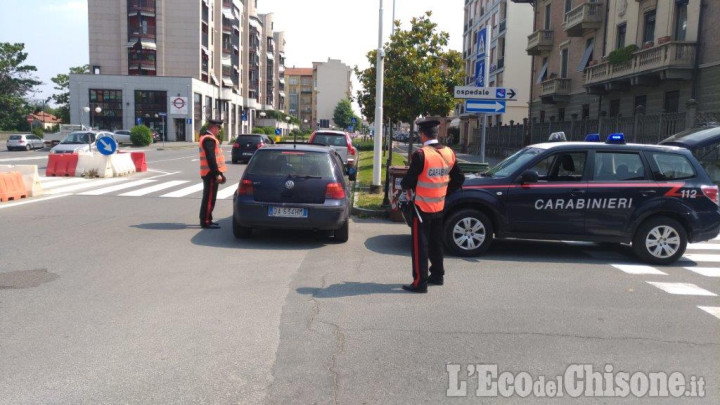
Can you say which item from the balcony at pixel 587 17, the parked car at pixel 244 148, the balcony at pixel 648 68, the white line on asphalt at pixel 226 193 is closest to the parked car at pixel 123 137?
the parked car at pixel 244 148

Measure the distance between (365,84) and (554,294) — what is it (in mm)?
15534

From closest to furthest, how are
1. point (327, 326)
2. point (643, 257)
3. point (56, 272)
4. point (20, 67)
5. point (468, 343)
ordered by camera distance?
point (468, 343)
point (327, 326)
point (56, 272)
point (643, 257)
point (20, 67)

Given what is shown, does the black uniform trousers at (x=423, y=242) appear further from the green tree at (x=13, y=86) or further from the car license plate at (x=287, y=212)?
the green tree at (x=13, y=86)

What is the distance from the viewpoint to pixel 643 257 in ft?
26.6

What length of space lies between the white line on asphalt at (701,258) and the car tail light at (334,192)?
17.1 ft

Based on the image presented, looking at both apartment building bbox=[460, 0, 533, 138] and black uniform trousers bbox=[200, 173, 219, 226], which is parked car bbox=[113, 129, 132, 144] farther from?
black uniform trousers bbox=[200, 173, 219, 226]

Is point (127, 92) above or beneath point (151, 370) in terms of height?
above

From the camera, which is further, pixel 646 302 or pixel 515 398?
pixel 646 302

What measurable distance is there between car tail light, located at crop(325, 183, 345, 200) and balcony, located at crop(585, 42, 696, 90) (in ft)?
64.2

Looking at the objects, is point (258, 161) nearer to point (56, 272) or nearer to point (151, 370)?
point (56, 272)

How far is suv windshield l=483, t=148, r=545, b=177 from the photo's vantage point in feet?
27.5

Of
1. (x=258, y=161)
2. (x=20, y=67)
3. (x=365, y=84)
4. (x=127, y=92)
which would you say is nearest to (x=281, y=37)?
(x=20, y=67)

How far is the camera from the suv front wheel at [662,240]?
805cm

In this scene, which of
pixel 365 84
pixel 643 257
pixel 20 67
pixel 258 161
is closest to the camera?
pixel 643 257
